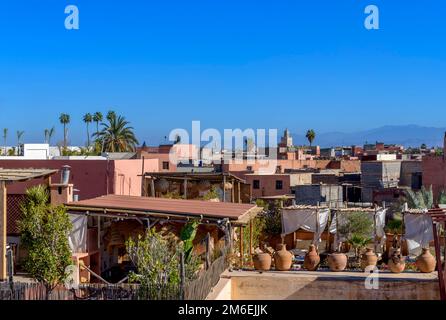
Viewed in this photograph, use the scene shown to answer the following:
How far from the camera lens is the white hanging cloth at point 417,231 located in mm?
22125

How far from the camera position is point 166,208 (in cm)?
1761

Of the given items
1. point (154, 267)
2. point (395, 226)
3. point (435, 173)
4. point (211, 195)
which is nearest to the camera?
point (154, 267)

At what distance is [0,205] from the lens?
1639cm

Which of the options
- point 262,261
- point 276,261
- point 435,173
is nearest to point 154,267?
point 262,261

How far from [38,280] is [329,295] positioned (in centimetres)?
679

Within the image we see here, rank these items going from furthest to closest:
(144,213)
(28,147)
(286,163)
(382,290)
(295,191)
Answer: (286,163) < (28,147) < (295,191) < (144,213) < (382,290)

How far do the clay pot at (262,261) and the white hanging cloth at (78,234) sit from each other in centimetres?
457

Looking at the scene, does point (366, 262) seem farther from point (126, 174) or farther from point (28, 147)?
point (28, 147)

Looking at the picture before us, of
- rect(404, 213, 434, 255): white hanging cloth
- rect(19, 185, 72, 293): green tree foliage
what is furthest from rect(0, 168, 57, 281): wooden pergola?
rect(404, 213, 434, 255): white hanging cloth

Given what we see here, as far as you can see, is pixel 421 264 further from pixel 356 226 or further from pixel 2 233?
pixel 2 233

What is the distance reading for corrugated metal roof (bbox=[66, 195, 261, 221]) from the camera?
16688mm

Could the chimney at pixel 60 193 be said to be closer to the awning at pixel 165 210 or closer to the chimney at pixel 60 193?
the chimney at pixel 60 193

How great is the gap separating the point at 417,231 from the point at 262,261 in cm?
803
